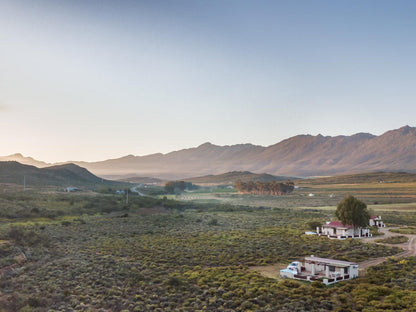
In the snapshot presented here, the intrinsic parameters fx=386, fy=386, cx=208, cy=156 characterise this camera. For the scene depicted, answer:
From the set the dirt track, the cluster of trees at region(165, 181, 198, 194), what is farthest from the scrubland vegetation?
the cluster of trees at region(165, 181, 198, 194)

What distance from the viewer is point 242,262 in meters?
32.7

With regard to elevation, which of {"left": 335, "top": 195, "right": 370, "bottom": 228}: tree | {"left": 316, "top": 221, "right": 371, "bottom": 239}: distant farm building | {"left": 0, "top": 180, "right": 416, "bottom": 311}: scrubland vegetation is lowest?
{"left": 0, "top": 180, "right": 416, "bottom": 311}: scrubland vegetation

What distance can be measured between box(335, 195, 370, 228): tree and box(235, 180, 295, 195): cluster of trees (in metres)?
101

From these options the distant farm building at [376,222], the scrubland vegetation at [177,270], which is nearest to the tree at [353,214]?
the scrubland vegetation at [177,270]

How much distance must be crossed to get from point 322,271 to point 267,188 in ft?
423

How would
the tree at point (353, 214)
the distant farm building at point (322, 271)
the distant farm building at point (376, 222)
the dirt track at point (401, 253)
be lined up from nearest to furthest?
1. the distant farm building at point (322, 271)
2. the dirt track at point (401, 253)
3. the tree at point (353, 214)
4. the distant farm building at point (376, 222)

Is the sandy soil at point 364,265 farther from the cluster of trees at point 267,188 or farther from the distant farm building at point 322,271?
the cluster of trees at point 267,188

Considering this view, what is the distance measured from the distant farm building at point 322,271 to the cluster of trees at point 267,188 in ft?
399

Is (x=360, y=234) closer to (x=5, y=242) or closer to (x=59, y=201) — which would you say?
(x=5, y=242)

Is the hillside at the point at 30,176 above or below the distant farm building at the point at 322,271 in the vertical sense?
above

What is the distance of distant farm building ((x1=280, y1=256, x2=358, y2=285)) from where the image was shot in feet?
86.3

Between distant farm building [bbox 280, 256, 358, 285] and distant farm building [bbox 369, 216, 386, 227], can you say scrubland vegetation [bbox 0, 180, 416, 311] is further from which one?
distant farm building [bbox 369, 216, 386, 227]

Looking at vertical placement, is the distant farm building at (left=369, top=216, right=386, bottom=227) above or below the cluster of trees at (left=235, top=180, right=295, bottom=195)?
below

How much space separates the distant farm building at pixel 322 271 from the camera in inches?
1035
